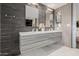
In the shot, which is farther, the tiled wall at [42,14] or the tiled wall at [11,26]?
the tiled wall at [42,14]

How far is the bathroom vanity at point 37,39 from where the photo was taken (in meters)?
2.04

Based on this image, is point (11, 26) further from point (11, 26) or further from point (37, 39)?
point (37, 39)

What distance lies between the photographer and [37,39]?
2.16 metres

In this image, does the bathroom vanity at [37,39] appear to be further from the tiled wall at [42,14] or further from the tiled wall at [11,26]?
the tiled wall at [42,14]

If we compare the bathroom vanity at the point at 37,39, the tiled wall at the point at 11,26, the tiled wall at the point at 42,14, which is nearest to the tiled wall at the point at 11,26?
the tiled wall at the point at 11,26

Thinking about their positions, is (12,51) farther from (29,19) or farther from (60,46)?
(60,46)

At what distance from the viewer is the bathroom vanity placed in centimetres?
204

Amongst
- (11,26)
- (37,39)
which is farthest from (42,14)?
(11,26)

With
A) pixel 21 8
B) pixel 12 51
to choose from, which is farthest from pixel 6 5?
pixel 12 51

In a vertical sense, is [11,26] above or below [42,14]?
below

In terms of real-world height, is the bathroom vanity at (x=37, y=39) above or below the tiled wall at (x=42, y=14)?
below

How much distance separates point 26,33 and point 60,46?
0.91 meters

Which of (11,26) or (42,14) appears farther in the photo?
(42,14)

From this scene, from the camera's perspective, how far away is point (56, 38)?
7.83 feet
